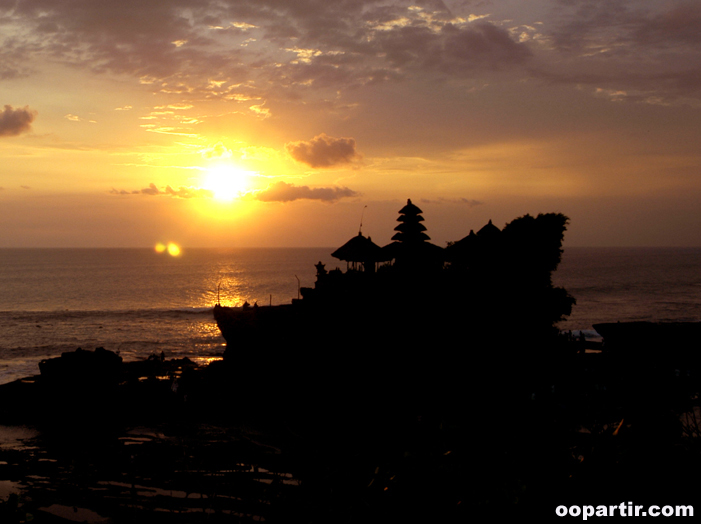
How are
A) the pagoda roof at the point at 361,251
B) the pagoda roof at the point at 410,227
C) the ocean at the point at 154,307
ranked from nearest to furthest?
the pagoda roof at the point at 410,227 < the pagoda roof at the point at 361,251 < the ocean at the point at 154,307

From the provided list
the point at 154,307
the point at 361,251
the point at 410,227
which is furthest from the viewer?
the point at 154,307

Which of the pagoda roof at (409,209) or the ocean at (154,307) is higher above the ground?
the pagoda roof at (409,209)

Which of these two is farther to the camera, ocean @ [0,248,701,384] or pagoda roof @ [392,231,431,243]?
ocean @ [0,248,701,384]

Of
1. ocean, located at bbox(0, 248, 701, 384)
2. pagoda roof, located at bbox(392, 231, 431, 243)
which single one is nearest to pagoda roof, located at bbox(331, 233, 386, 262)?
pagoda roof, located at bbox(392, 231, 431, 243)

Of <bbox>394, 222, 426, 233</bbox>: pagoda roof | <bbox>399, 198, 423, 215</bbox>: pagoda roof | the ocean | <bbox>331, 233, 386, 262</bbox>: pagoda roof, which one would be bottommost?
the ocean

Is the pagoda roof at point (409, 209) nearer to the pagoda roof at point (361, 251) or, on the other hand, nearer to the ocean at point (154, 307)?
the pagoda roof at point (361, 251)

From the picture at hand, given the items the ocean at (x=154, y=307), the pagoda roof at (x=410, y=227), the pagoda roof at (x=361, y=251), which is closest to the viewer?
the pagoda roof at (x=410, y=227)

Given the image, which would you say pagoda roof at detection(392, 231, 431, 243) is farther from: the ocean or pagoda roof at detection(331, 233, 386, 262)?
the ocean

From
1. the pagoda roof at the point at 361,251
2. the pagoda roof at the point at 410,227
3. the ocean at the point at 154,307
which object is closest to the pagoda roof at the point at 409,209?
the pagoda roof at the point at 410,227

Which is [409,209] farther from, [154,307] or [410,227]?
[154,307]

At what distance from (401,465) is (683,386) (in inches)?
165

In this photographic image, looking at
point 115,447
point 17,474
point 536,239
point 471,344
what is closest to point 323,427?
point 471,344

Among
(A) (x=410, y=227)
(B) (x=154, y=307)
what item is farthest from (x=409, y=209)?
(B) (x=154, y=307)

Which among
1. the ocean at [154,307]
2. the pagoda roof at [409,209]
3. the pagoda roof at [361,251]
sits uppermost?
the pagoda roof at [409,209]
